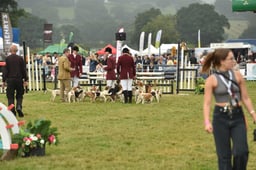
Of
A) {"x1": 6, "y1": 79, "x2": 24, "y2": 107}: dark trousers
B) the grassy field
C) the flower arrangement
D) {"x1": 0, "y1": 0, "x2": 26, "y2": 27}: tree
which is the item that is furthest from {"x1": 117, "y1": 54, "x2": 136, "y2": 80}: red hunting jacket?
{"x1": 0, "y1": 0, "x2": 26, "y2": 27}: tree

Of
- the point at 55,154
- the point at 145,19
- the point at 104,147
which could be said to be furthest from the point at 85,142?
the point at 145,19

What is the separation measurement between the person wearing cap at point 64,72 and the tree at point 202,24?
121551 mm

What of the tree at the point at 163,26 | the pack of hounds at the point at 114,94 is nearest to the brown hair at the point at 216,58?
the pack of hounds at the point at 114,94

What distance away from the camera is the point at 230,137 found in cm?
634

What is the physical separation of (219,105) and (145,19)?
149817 mm

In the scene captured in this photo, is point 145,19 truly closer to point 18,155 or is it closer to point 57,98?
point 57,98

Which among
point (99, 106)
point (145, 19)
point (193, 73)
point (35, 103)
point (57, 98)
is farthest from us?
point (145, 19)

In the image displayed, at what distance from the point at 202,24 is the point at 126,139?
465ft

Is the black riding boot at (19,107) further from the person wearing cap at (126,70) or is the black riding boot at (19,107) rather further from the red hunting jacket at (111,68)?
the red hunting jacket at (111,68)

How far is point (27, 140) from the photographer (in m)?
8.68

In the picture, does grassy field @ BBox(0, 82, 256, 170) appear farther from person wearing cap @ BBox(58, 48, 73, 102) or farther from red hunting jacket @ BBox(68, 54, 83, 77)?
red hunting jacket @ BBox(68, 54, 83, 77)

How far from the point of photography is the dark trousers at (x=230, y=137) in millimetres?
6219

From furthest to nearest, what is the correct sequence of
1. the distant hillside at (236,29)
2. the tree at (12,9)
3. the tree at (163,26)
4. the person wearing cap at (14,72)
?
1. the distant hillside at (236,29)
2. the tree at (163,26)
3. the tree at (12,9)
4. the person wearing cap at (14,72)

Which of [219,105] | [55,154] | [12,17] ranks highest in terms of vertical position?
[12,17]
